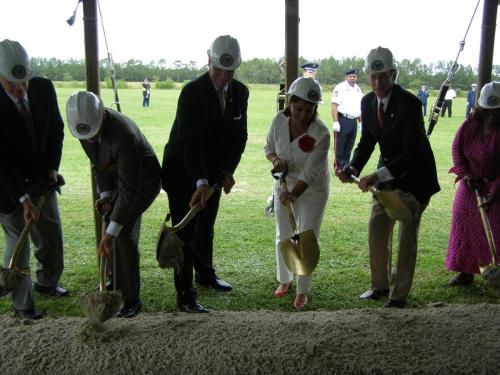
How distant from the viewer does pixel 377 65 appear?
10.3 feet

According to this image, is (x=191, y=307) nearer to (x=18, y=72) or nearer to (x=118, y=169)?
(x=118, y=169)

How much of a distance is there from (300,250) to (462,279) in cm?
168

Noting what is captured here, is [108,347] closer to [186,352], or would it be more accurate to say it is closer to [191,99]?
[186,352]

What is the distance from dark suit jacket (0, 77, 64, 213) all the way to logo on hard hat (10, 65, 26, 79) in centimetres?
21

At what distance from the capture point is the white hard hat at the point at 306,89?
3.15 metres

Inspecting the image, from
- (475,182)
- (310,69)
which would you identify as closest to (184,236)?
(475,182)

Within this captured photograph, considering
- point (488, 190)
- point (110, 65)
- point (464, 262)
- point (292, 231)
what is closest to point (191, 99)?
point (110, 65)

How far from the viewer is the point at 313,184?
3475 mm

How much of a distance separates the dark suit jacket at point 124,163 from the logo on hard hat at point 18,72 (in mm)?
582

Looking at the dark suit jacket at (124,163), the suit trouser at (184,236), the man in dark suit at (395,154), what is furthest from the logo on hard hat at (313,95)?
the dark suit jacket at (124,163)

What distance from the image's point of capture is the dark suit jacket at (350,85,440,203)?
3143 mm

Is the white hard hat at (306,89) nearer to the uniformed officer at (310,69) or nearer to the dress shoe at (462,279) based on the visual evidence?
the dress shoe at (462,279)

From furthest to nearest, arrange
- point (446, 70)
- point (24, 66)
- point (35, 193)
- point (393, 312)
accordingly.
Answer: point (446, 70) → point (35, 193) → point (24, 66) → point (393, 312)

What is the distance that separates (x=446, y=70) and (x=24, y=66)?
3.49 meters
